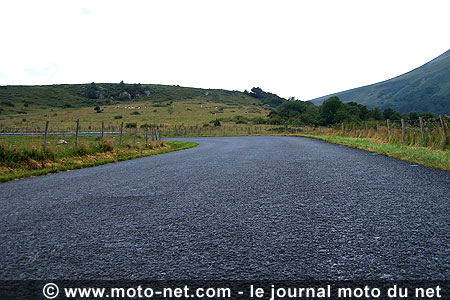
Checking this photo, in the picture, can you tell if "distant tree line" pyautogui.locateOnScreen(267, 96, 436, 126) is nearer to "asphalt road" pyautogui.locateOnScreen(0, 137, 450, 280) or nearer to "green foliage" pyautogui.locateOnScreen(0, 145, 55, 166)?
"green foliage" pyautogui.locateOnScreen(0, 145, 55, 166)

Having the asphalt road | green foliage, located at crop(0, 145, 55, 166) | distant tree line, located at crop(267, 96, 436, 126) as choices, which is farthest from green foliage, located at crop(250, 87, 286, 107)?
the asphalt road

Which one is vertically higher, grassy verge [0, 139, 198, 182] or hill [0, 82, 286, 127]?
hill [0, 82, 286, 127]

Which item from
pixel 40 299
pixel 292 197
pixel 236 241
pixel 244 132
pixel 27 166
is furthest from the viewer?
pixel 244 132

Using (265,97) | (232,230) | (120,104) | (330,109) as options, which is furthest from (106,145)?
(265,97)

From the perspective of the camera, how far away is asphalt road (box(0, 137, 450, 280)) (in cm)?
292

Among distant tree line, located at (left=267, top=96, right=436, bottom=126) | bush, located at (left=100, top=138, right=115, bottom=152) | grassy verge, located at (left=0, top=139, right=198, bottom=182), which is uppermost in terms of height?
distant tree line, located at (left=267, top=96, right=436, bottom=126)

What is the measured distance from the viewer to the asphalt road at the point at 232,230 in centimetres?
292

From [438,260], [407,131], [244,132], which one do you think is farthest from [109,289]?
[244,132]

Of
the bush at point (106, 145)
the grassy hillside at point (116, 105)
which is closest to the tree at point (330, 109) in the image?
the grassy hillside at point (116, 105)

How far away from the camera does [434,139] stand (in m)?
14.7

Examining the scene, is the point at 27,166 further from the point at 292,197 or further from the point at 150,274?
the point at 150,274

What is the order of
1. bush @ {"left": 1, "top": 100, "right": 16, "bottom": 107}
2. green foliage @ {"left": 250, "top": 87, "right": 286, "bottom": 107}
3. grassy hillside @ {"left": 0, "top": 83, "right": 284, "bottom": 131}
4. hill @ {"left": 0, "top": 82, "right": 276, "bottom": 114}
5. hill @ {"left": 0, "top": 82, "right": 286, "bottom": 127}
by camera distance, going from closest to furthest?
grassy hillside @ {"left": 0, "top": 83, "right": 284, "bottom": 131}
hill @ {"left": 0, "top": 82, "right": 286, "bottom": 127}
bush @ {"left": 1, "top": 100, "right": 16, "bottom": 107}
hill @ {"left": 0, "top": 82, "right": 276, "bottom": 114}
green foliage @ {"left": 250, "top": 87, "right": 286, "bottom": 107}

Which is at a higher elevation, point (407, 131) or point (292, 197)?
point (407, 131)

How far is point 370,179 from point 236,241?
5324mm
